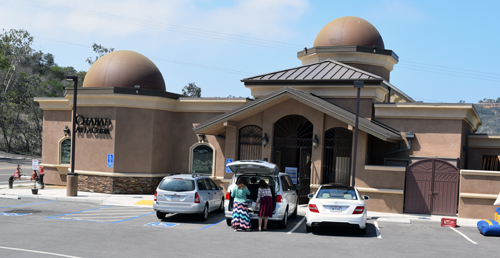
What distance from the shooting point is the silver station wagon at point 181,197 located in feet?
46.8

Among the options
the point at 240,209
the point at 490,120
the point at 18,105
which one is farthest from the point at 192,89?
the point at 490,120

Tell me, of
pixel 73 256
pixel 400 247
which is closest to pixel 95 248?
pixel 73 256

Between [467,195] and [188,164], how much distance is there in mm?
13293

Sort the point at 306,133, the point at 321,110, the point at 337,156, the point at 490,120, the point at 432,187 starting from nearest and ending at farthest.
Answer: the point at 432,187 < the point at 321,110 < the point at 337,156 < the point at 306,133 < the point at 490,120

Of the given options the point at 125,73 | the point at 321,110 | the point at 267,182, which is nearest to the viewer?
the point at 267,182

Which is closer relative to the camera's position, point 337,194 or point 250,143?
point 337,194

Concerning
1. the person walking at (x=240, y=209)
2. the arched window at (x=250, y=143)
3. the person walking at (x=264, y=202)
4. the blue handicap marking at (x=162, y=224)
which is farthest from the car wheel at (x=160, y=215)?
the arched window at (x=250, y=143)

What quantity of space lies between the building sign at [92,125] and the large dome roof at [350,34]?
12.4 meters

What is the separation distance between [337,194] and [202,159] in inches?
446

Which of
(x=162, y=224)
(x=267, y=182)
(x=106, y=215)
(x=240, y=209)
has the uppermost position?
(x=267, y=182)

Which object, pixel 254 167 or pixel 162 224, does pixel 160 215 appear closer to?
pixel 162 224

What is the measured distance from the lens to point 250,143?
2023 cm

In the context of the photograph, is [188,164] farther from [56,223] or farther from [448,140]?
[448,140]

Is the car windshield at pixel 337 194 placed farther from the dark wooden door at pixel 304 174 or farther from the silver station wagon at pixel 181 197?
the dark wooden door at pixel 304 174
